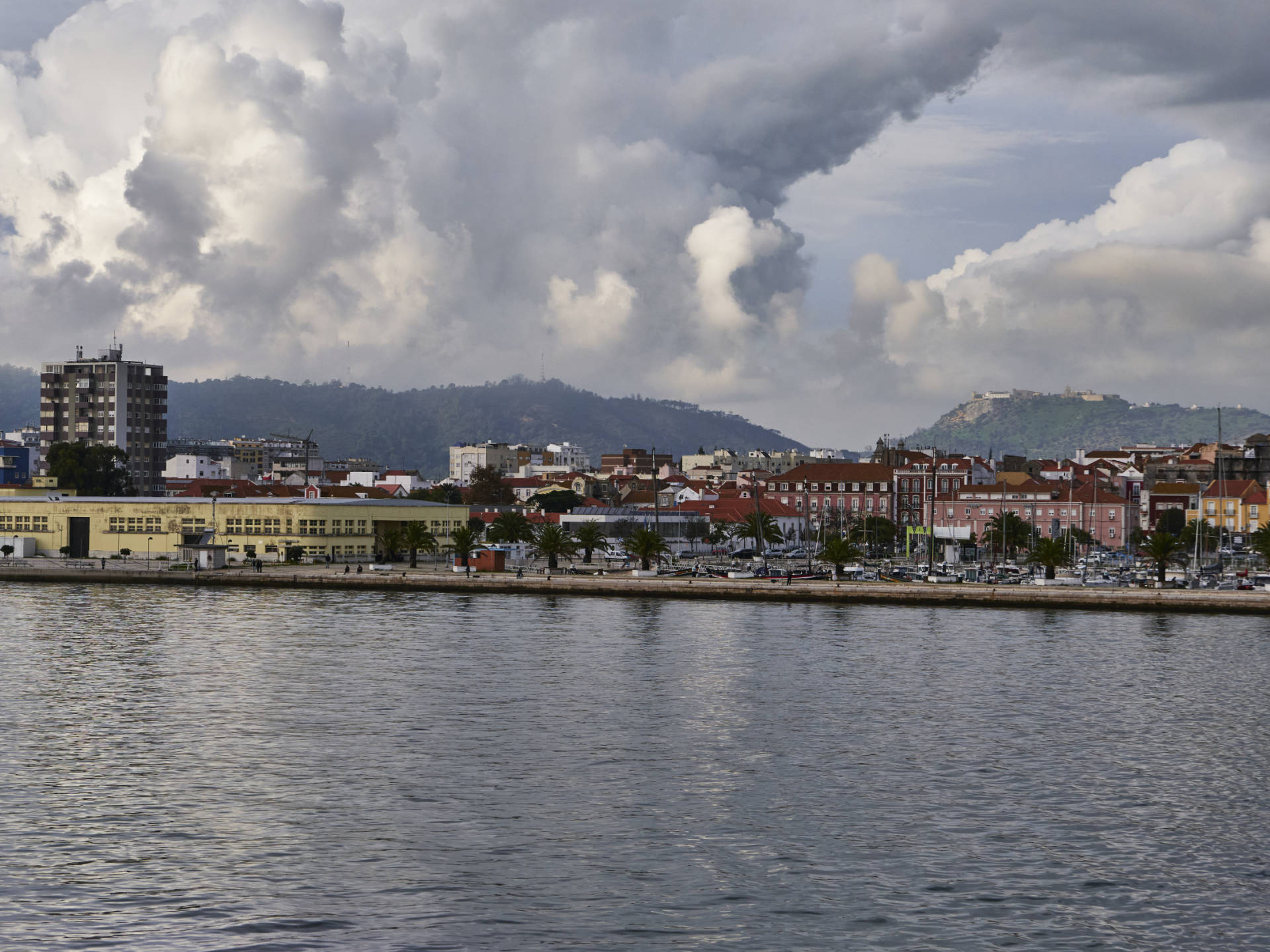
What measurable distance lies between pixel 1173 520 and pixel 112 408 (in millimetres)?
145512

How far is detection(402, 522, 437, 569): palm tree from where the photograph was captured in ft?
319

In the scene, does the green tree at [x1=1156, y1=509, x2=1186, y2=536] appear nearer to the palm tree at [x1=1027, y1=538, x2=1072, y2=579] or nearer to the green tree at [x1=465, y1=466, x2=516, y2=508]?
the palm tree at [x1=1027, y1=538, x2=1072, y2=579]

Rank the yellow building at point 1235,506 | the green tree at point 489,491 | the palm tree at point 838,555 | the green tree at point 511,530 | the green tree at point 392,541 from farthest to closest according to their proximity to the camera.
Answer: the green tree at point 489,491
the yellow building at point 1235,506
the green tree at point 511,530
the green tree at point 392,541
the palm tree at point 838,555

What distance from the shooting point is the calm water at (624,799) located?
19969 millimetres

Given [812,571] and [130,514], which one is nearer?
[812,571]

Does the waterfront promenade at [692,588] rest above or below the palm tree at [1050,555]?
below

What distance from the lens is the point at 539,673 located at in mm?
45562

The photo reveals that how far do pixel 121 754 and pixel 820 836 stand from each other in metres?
16.7

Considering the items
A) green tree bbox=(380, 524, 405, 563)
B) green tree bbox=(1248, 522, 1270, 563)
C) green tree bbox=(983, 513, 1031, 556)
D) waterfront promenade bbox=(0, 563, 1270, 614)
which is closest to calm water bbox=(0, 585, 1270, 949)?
waterfront promenade bbox=(0, 563, 1270, 614)

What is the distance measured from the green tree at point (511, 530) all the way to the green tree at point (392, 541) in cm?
1605

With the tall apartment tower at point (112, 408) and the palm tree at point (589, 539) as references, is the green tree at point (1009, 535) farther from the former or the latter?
the tall apartment tower at point (112, 408)

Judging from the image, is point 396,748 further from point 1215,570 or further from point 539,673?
point 1215,570

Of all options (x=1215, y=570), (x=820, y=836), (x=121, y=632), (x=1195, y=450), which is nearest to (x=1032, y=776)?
(x=820, y=836)

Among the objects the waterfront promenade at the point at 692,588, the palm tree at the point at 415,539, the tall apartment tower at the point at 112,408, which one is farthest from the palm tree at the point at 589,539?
the tall apartment tower at the point at 112,408
